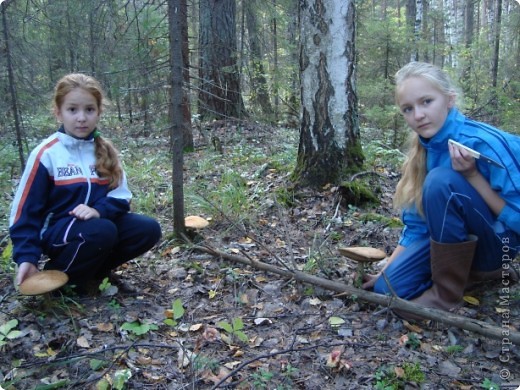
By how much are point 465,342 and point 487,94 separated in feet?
30.5

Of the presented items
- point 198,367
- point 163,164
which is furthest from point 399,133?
point 198,367

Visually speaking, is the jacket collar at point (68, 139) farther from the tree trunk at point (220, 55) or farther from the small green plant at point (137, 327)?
the tree trunk at point (220, 55)

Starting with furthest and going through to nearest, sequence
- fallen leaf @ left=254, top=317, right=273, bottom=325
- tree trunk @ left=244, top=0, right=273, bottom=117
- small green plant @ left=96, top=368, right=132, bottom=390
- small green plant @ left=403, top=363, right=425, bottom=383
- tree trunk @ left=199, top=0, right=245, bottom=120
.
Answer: tree trunk @ left=244, top=0, right=273, bottom=117 → tree trunk @ left=199, top=0, right=245, bottom=120 → fallen leaf @ left=254, top=317, right=273, bottom=325 → small green plant @ left=403, top=363, right=425, bottom=383 → small green plant @ left=96, top=368, right=132, bottom=390

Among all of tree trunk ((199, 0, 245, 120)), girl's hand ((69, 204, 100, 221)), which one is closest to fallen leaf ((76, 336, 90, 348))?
girl's hand ((69, 204, 100, 221))

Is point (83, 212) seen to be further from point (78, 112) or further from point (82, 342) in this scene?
point (82, 342)

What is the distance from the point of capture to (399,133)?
803 cm

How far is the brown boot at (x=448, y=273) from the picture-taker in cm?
262

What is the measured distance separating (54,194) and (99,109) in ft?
2.23

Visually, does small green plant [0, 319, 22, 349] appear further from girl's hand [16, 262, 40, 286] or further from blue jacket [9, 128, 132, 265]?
blue jacket [9, 128, 132, 265]

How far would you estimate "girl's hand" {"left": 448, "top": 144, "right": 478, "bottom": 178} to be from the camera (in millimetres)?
2509

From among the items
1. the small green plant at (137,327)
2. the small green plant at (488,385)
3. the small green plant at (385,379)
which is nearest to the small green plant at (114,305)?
the small green plant at (137,327)

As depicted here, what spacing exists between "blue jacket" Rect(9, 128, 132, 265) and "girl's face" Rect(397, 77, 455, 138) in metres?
2.09

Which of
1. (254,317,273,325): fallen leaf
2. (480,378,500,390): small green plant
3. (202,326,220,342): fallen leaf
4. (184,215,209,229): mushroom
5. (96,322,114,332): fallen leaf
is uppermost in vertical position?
(184,215,209,229): mushroom

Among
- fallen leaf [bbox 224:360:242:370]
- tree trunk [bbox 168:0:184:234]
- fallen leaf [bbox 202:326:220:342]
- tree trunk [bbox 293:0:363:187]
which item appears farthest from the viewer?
tree trunk [bbox 293:0:363:187]
